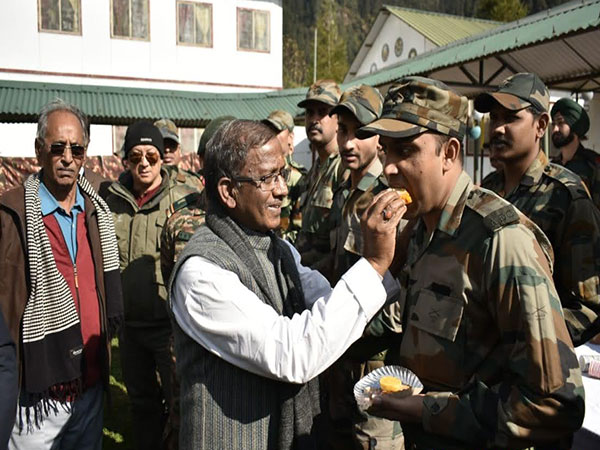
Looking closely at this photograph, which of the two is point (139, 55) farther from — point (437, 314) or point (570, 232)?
point (437, 314)

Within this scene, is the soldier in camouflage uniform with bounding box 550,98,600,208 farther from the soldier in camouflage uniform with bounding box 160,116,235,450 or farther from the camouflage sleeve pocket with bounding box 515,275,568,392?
the camouflage sleeve pocket with bounding box 515,275,568,392

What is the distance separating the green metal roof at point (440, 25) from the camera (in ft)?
93.7

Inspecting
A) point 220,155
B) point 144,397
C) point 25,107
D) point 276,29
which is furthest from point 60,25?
point 220,155

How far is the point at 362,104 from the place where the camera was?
3.79 m

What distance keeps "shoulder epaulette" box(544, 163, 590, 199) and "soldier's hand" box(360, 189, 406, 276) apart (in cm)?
149

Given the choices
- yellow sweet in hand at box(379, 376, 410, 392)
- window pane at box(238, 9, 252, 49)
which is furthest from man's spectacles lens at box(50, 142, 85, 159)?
window pane at box(238, 9, 252, 49)

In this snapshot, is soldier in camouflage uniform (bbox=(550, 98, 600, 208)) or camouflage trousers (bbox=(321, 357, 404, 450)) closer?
camouflage trousers (bbox=(321, 357, 404, 450))

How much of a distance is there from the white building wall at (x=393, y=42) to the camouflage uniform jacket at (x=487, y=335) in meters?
28.2

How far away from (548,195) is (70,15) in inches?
838

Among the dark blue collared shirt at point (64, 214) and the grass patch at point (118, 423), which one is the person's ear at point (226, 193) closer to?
the dark blue collared shirt at point (64, 214)

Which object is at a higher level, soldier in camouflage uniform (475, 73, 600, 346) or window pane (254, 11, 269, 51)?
window pane (254, 11, 269, 51)

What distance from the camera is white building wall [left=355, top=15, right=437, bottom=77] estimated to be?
28938 millimetres

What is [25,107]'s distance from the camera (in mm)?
16719

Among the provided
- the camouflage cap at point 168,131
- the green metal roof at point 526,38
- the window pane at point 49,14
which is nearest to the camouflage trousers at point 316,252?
the camouflage cap at point 168,131
